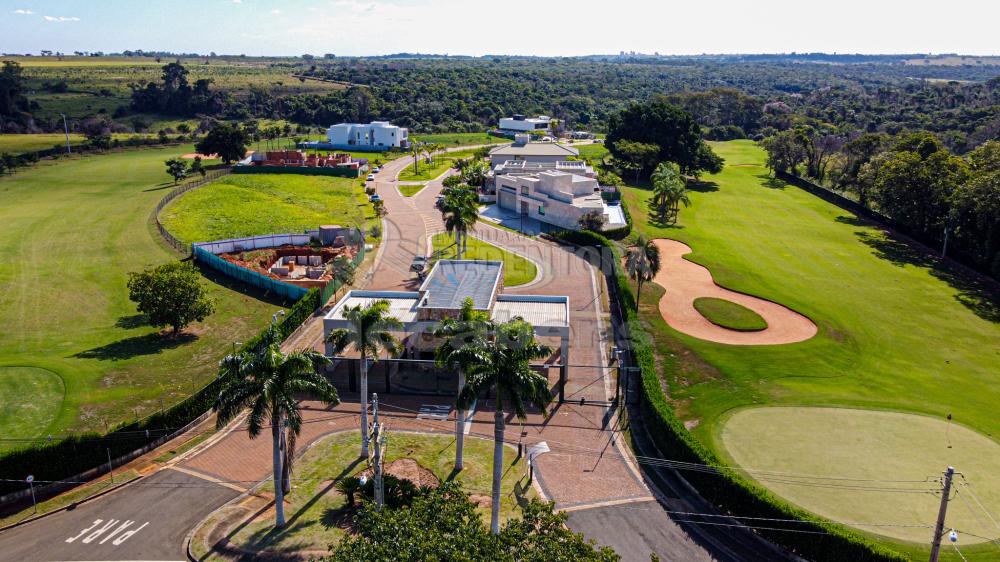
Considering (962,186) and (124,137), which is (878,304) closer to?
(962,186)

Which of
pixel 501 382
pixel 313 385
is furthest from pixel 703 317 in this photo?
pixel 313 385

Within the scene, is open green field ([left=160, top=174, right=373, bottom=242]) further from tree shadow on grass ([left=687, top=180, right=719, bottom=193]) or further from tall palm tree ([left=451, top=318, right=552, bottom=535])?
tall palm tree ([left=451, top=318, right=552, bottom=535])

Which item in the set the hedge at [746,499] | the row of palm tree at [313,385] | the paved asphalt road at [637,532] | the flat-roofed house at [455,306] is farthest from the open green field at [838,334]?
the row of palm tree at [313,385]

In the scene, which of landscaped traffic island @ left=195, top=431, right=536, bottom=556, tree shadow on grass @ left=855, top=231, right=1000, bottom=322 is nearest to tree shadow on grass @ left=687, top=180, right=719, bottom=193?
tree shadow on grass @ left=855, top=231, right=1000, bottom=322

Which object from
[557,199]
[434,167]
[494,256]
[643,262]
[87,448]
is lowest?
[87,448]

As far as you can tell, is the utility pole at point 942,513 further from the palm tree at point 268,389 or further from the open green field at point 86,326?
the open green field at point 86,326

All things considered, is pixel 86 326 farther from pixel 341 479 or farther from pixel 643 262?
pixel 643 262
